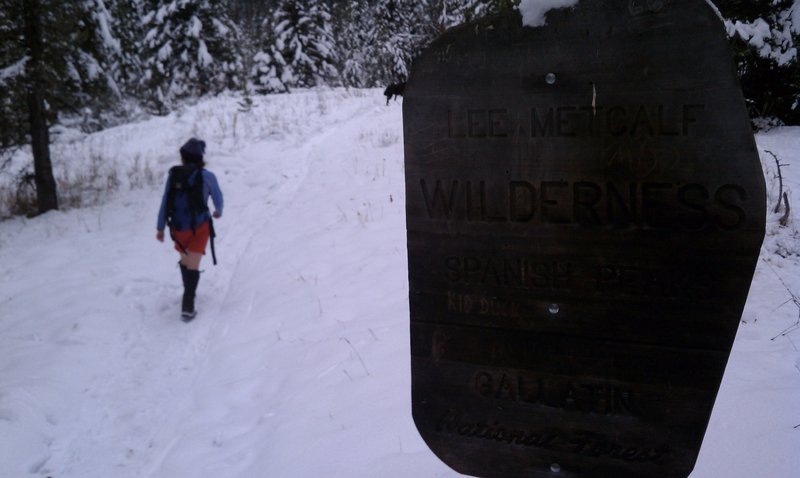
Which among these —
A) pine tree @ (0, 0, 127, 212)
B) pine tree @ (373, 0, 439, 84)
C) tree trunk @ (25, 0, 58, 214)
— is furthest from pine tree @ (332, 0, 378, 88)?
tree trunk @ (25, 0, 58, 214)

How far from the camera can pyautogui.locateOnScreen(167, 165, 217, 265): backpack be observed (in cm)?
604

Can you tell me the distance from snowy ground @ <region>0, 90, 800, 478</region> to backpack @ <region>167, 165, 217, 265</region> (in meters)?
1.20

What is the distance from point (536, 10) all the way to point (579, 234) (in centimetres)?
63

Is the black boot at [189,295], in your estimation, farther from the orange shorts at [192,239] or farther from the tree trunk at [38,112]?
the tree trunk at [38,112]

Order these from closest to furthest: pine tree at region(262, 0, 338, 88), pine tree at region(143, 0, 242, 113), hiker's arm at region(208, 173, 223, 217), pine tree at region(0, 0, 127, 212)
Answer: hiker's arm at region(208, 173, 223, 217) → pine tree at region(0, 0, 127, 212) → pine tree at region(143, 0, 242, 113) → pine tree at region(262, 0, 338, 88)

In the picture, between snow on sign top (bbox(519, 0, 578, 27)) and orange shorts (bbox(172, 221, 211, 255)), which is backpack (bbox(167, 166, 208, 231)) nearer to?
orange shorts (bbox(172, 221, 211, 255))

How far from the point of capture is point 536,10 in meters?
1.41

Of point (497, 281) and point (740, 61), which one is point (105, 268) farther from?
point (740, 61)

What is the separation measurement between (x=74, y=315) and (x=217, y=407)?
3110 millimetres

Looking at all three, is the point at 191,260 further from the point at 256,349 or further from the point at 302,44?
the point at 302,44

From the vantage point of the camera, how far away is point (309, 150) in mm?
13227

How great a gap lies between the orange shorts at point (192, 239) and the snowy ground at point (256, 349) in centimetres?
81

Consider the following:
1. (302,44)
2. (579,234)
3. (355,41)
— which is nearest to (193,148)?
(579,234)

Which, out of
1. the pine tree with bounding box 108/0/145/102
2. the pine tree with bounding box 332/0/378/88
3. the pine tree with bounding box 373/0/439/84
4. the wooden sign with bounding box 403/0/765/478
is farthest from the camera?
the pine tree with bounding box 332/0/378/88
